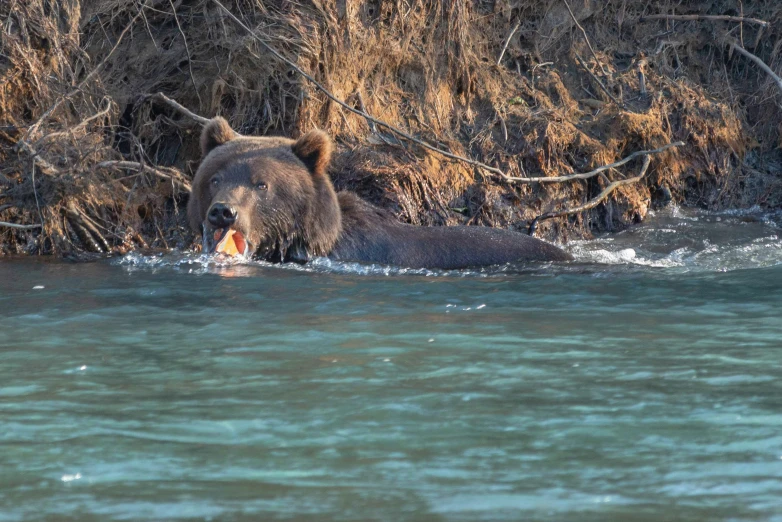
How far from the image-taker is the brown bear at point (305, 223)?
728cm

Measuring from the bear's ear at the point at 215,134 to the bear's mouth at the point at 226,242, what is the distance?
0.75 meters

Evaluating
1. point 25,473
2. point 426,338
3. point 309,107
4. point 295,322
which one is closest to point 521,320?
point 426,338

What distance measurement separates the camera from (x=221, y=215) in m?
6.88

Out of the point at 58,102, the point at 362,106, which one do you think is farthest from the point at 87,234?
the point at 362,106

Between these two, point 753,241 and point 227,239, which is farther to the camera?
point 753,241

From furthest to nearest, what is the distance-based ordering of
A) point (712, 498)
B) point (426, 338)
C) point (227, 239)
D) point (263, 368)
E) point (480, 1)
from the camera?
point (480, 1) → point (227, 239) → point (426, 338) → point (263, 368) → point (712, 498)

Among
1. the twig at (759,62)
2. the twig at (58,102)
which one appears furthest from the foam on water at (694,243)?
the twig at (58,102)

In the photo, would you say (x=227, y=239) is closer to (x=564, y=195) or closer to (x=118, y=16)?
(x=118, y=16)

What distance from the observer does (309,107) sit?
9.09 meters

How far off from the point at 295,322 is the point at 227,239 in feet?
6.75

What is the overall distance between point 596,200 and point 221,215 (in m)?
4.17

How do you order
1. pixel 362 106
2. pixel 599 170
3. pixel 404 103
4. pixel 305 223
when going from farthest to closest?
1. pixel 404 103
2. pixel 599 170
3. pixel 362 106
4. pixel 305 223

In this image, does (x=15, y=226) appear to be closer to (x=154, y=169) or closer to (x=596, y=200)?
(x=154, y=169)

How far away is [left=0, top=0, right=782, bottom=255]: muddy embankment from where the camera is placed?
8242 millimetres
